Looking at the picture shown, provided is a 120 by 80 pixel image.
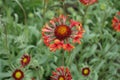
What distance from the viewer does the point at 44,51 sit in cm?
248

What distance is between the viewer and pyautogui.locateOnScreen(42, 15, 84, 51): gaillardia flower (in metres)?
2.07

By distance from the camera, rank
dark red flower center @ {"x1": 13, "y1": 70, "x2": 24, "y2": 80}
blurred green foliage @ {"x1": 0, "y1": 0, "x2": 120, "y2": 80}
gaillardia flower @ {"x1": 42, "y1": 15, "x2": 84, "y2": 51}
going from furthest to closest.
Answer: blurred green foliage @ {"x1": 0, "y1": 0, "x2": 120, "y2": 80}, gaillardia flower @ {"x1": 42, "y1": 15, "x2": 84, "y2": 51}, dark red flower center @ {"x1": 13, "y1": 70, "x2": 24, "y2": 80}

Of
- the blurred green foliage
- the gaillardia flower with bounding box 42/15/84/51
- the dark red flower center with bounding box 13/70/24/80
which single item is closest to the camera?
the dark red flower center with bounding box 13/70/24/80

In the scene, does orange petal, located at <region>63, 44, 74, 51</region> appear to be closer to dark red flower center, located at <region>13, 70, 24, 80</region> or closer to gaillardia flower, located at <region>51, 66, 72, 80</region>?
gaillardia flower, located at <region>51, 66, 72, 80</region>

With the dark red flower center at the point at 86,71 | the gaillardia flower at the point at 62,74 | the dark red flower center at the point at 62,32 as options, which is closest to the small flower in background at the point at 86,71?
the dark red flower center at the point at 86,71

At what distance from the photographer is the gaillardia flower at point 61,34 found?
81.6 inches

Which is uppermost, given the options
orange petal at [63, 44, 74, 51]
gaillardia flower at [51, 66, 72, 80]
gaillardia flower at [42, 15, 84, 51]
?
gaillardia flower at [42, 15, 84, 51]

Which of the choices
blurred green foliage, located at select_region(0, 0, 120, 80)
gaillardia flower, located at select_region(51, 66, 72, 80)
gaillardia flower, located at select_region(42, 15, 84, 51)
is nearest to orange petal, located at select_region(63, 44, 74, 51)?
gaillardia flower, located at select_region(42, 15, 84, 51)

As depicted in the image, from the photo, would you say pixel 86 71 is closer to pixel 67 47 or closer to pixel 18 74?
pixel 67 47

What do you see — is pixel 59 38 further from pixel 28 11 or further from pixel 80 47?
pixel 28 11

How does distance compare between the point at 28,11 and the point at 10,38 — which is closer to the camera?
the point at 10,38

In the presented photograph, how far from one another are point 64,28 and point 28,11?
1.06 meters

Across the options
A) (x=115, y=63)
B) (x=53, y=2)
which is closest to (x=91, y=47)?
(x=115, y=63)

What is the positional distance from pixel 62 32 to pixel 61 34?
0.06ft
